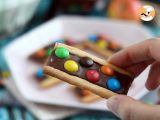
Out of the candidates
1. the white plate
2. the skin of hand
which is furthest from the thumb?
the white plate

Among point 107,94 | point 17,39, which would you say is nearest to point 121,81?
point 107,94

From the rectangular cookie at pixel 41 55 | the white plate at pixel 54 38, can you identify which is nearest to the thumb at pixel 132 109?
the white plate at pixel 54 38

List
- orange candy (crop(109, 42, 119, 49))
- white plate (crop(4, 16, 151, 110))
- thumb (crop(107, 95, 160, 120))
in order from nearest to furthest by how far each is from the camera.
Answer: thumb (crop(107, 95, 160, 120)), white plate (crop(4, 16, 151, 110)), orange candy (crop(109, 42, 119, 49))

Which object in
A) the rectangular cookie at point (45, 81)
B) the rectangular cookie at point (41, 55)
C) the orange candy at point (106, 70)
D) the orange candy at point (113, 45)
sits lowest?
the rectangular cookie at point (45, 81)

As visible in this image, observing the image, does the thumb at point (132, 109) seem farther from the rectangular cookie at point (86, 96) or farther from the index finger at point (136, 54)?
the rectangular cookie at point (86, 96)

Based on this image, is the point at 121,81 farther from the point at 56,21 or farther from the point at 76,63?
the point at 56,21

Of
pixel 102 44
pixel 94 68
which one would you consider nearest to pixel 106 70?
pixel 94 68

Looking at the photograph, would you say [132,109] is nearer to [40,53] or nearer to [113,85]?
[113,85]

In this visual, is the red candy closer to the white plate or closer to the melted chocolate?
the melted chocolate
